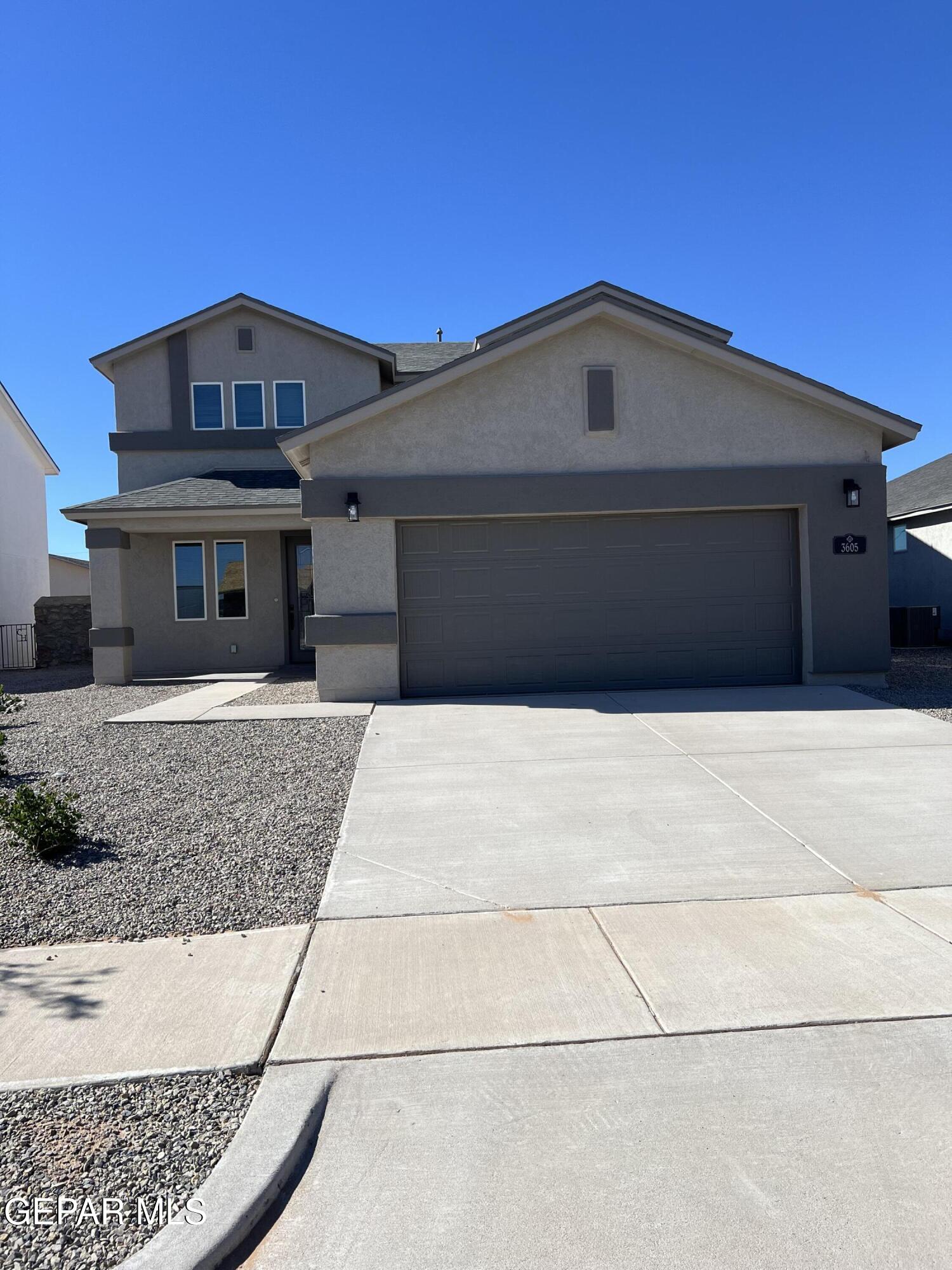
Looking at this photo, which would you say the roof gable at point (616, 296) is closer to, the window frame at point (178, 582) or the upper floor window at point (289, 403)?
the upper floor window at point (289, 403)

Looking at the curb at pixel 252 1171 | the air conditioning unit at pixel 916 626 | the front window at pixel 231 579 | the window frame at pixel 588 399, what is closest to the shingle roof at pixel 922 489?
the air conditioning unit at pixel 916 626

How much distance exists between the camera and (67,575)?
36.6 meters

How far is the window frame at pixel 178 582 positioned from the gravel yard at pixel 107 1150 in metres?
14.7

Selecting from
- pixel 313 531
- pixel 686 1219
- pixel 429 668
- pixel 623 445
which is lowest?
pixel 686 1219

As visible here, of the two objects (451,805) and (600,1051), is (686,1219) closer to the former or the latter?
(600,1051)

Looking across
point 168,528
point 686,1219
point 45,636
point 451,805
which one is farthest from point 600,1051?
point 45,636

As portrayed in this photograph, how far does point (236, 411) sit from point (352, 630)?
833 centimetres

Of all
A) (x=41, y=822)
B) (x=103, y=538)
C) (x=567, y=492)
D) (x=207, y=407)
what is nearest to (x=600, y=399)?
(x=567, y=492)

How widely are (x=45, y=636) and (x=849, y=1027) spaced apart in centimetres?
2226

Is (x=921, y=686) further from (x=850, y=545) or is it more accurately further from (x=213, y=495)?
(x=213, y=495)

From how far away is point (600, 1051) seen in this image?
10.9 feet

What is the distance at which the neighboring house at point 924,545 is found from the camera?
842 inches

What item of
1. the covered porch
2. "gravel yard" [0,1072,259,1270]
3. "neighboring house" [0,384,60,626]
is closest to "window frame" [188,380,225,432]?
the covered porch

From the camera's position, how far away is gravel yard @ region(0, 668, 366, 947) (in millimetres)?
4816
